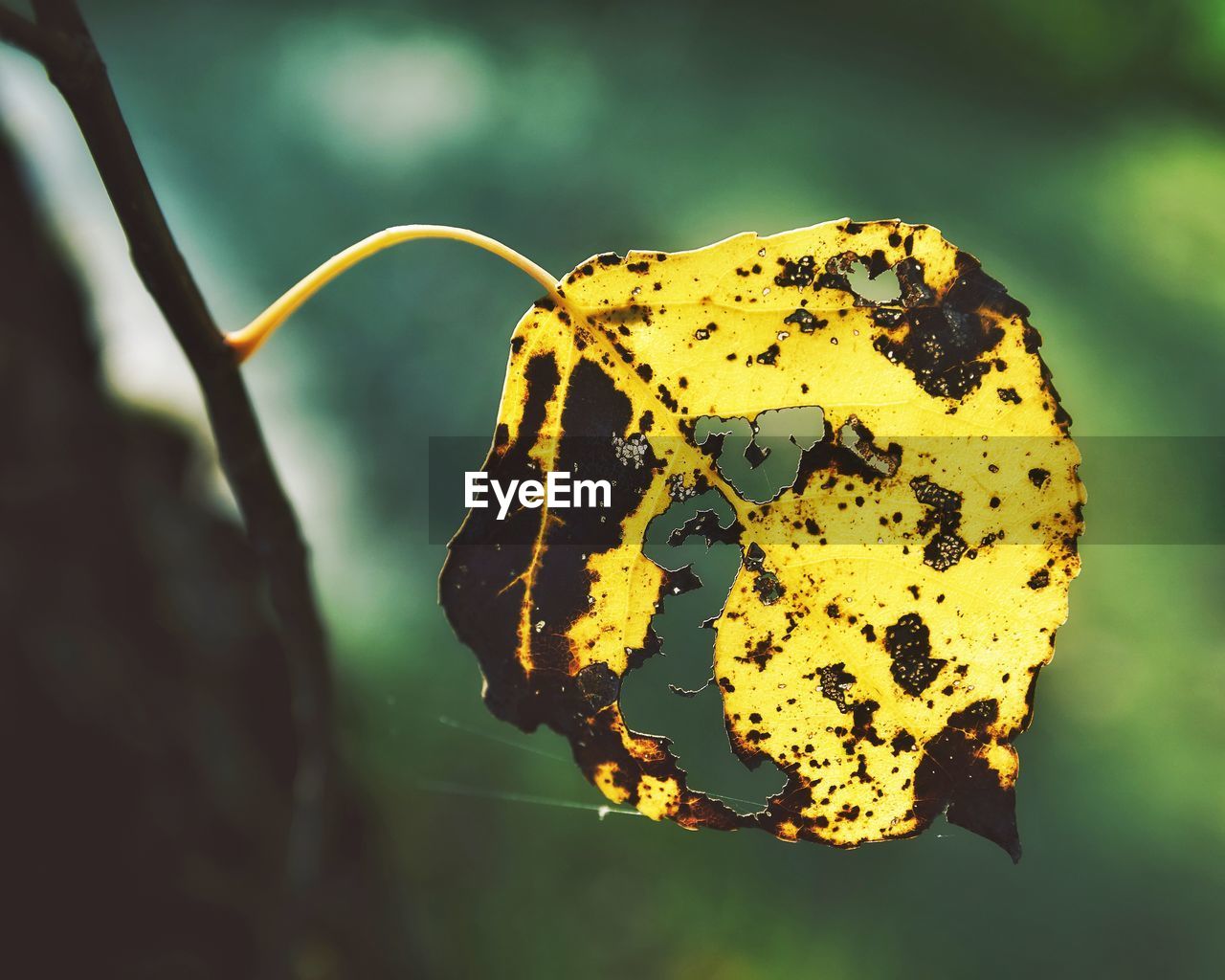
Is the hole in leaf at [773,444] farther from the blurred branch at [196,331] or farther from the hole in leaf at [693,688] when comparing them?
the blurred branch at [196,331]

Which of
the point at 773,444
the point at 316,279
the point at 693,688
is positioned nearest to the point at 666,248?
the point at 773,444

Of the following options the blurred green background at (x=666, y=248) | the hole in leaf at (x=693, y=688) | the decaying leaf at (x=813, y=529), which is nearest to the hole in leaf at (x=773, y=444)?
the hole in leaf at (x=693, y=688)

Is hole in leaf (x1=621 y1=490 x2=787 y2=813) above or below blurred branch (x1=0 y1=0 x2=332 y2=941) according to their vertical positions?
below

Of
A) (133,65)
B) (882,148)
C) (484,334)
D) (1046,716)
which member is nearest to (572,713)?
(1046,716)

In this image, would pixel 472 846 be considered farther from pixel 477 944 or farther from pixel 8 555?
pixel 8 555

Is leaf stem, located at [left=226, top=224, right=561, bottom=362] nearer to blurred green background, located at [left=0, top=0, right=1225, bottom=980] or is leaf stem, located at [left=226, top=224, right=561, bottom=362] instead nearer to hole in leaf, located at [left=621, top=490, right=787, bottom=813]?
hole in leaf, located at [left=621, top=490, right=787, bottom=813]

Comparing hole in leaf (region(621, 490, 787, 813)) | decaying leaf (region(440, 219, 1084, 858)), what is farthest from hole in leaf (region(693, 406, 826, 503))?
decaying leaf (region(440, 219, 1084, 858))
